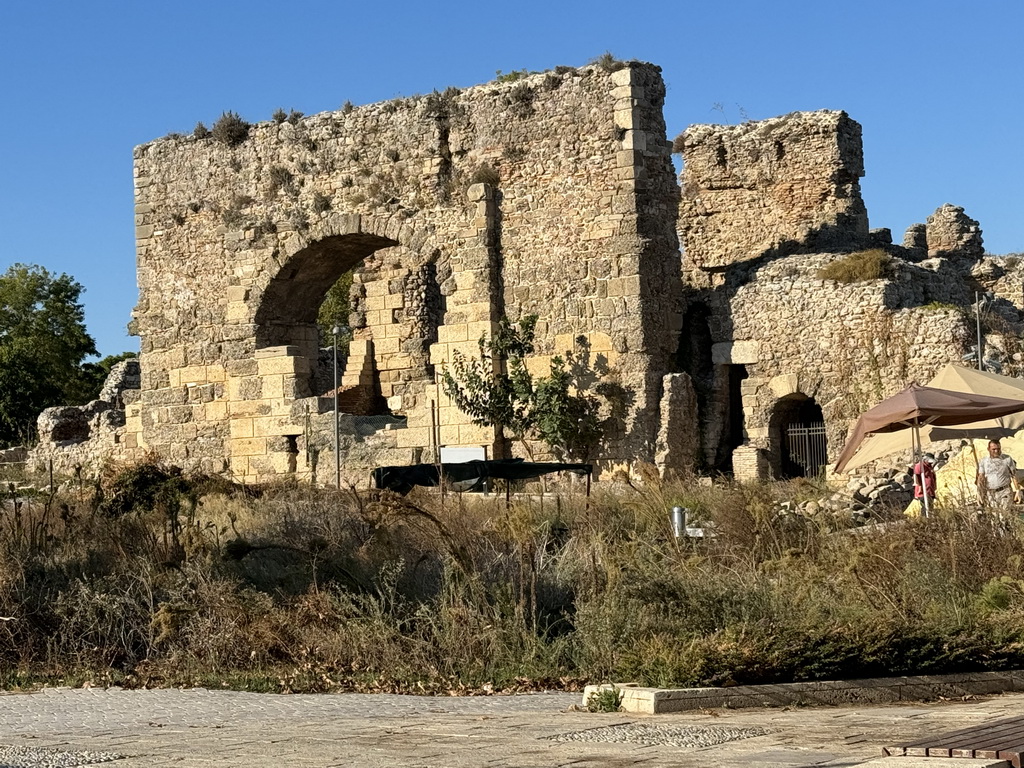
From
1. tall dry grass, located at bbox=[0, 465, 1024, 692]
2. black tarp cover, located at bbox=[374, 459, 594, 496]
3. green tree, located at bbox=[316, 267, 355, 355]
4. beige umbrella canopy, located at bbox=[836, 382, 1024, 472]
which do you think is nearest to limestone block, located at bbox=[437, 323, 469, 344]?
black tarp cover, located at bbox=[374, 459, 594, 496]

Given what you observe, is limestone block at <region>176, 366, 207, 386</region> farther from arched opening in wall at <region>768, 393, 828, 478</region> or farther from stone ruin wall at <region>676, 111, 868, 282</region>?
arched opening in wall at <region>768, 393, 828, 478</region>

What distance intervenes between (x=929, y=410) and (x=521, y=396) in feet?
22.4

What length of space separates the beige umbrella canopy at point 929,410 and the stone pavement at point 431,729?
625 cm

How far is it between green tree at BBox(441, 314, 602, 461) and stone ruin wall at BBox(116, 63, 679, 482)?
251 millimetres

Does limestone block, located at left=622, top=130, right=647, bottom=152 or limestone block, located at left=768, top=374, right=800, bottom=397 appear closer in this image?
limestone block, located at left=622, top=130, right=647, bottom=152

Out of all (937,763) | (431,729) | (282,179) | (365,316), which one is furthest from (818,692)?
(365,316)

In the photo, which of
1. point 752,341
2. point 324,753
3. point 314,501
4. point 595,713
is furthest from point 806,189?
point 324,753

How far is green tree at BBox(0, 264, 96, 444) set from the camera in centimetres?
3975

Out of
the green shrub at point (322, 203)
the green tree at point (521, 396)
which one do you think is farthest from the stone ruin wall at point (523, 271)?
the green tree at point (521, 396)

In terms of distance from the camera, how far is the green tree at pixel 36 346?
130 feet

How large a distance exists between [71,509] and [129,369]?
59.7 feet

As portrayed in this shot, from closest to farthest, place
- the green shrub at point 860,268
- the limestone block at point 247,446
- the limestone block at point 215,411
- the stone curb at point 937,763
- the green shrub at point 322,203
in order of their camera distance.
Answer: the stone curb at point 937,763 < the green shrub at point 860,268 < the green shrub at point 322,203 < the limestone block at point 247,446 < the limestone block at point 215,411

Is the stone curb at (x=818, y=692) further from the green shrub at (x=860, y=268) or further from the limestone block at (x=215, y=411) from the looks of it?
the limestone block at (x=215, y=411)

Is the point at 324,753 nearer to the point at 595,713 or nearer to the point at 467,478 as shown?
the point at 595,713
